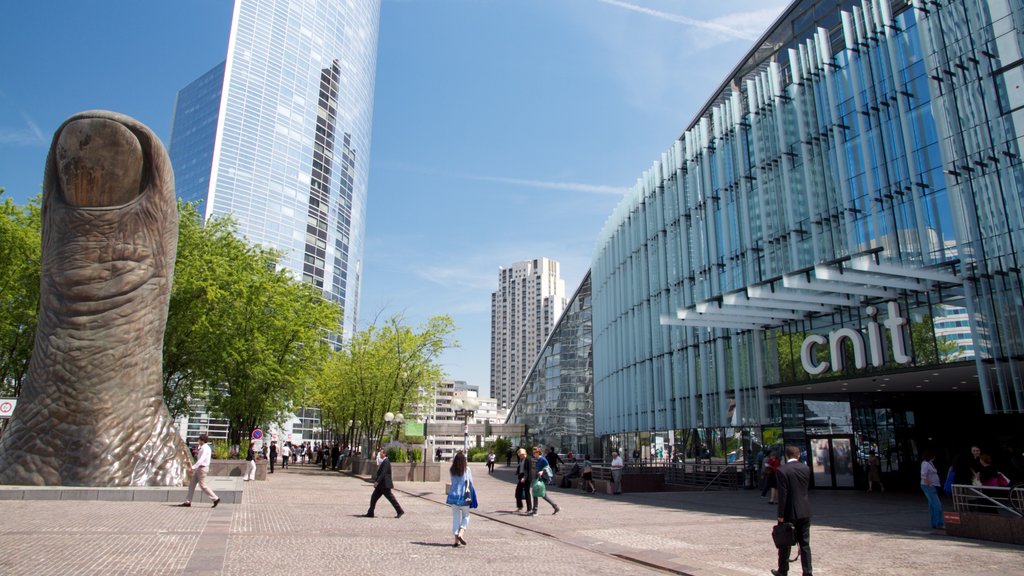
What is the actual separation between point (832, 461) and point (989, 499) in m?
15.8

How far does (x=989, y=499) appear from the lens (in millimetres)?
12055

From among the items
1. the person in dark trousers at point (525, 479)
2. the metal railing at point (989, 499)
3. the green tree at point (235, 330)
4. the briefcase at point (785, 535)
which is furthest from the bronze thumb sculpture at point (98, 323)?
the metal railing at point (989, 499)

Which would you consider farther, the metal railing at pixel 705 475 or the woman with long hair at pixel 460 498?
the metal railing at pixel 705 475

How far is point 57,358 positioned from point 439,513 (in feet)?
32.8

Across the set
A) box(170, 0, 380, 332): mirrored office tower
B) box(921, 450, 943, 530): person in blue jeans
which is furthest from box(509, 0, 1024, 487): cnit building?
box(170, 0, 380, 332): mirrored office tower

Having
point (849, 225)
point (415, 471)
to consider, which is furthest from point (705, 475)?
point (415, 471)

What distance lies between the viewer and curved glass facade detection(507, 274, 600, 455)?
67750 millimetres

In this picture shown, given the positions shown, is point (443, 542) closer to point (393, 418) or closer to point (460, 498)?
point (460, 498)

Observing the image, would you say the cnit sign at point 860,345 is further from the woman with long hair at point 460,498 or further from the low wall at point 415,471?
the low wall at point 415,471

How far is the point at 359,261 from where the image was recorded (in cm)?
10662

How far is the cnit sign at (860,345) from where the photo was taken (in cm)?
2033

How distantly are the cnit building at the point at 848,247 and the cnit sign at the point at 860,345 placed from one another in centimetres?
6

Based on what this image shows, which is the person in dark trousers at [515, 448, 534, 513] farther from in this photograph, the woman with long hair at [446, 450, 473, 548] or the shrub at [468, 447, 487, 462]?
the shrub at [468, 447, 487, 462]

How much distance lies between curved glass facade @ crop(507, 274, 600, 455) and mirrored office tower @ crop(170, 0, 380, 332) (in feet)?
99.7
